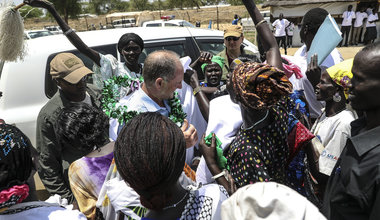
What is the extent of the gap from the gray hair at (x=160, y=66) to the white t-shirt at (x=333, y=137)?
124cm

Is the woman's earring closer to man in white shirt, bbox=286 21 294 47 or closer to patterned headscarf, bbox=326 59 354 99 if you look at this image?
patterned headscarf, bbox=326 59 354 99

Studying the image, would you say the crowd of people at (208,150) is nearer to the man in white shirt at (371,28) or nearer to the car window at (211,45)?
the car window at (211,45)

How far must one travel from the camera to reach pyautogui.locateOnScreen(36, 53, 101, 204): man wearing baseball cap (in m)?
2.64

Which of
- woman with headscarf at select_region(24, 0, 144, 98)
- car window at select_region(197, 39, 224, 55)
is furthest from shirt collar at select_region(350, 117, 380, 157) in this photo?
car window at select_region(197, 39, 224, 55)

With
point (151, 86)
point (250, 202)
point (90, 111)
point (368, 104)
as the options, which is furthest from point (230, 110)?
point (250, 202)

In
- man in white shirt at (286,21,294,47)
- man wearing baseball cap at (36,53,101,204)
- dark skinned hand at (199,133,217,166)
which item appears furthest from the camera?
man in white shirt at (286,21,294,47)

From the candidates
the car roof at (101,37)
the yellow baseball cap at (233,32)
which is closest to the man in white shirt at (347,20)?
the car roof at (101,37)

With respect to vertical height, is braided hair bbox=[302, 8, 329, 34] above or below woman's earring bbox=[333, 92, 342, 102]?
above

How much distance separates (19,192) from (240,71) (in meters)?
1.24

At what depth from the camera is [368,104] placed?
148 centimetres

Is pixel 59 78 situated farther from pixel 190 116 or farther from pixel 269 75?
pixel 269 75

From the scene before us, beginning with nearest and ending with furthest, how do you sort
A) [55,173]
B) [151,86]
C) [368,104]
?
[368,104], [151,86], [55,173]

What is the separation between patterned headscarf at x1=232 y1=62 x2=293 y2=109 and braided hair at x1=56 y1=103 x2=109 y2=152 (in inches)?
35.8

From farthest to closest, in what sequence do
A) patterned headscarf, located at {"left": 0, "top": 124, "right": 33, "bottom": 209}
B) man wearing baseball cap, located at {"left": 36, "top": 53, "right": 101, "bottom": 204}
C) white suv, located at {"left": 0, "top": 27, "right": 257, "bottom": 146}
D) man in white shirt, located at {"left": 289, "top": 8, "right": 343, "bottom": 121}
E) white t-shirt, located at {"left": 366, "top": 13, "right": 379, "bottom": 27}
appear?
white t-shirt, located at {"left": 366, "top": 13, "right": 379, "bottom": 27}, white suv, located at {"left": 0, "top": 27, "right": 257, "bottom": 146}, man in white shirt, located at {"left": 289, "top": 8, "right": 343, "bottom": 121}, man wearing baseball cap, located at {"left": 36, "top": 53, "right": 101, "bottom": 204}, patterned headscarf, located at {"left": 0, "top": 124, "right": 33, "bottom": 209}
